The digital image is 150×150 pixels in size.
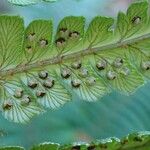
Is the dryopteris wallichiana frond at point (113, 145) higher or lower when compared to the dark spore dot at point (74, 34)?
lower

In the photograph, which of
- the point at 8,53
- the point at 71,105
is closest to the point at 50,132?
the point at 71,105

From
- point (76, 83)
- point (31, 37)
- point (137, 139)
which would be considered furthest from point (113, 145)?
point (31, 37)

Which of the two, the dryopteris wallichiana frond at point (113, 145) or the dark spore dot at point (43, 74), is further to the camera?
the dark spore dot at point (43, 74)

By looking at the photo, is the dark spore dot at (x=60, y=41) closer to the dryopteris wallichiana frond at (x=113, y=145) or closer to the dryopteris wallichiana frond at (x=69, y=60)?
the dryopteris wallichiana frond at (x=69, y=60)

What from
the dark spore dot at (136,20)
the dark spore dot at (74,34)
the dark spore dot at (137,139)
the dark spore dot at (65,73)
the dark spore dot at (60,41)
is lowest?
the dark spore dot at (137,139)

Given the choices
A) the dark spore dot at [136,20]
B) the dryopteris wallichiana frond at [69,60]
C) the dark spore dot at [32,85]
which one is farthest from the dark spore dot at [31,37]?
the dark spore dot at [136,20]

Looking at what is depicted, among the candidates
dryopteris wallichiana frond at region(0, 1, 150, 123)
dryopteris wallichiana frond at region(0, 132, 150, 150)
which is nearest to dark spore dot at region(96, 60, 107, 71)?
dryopteris wallichiana frond at region(0, 1, 150, 123)

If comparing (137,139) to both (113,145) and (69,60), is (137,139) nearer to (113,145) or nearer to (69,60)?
(113,145)
